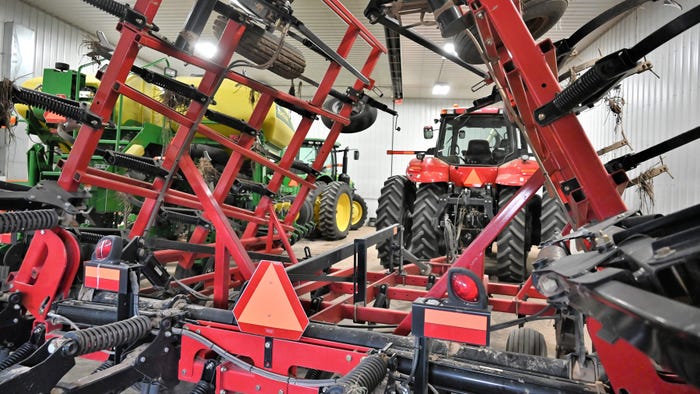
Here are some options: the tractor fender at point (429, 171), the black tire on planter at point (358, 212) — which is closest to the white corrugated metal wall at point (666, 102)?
the tractor fender at point (429, 171)

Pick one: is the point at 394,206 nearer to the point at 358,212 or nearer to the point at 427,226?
the point at 427,226

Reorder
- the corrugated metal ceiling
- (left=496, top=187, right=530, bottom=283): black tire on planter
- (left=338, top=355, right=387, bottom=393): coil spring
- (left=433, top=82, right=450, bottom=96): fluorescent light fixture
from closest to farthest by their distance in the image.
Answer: (left=338, top=355, right=387, bottom=393): coil spring → (left=496, top=187, right=530, bottom=283): black tire on planter → the corrugated metal ceiling → (left=433, top=82, right=450, bottom=96): fluorescent light fixture

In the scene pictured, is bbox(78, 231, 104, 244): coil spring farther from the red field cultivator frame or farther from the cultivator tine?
the cultivator tine

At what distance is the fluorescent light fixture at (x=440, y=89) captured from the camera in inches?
517

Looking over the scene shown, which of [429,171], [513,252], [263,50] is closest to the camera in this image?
[263,50]

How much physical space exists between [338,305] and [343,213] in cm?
666

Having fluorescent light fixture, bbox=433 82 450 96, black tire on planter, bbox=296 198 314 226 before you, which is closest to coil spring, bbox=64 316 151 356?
black tire on planter, bbox=296 198 314 226

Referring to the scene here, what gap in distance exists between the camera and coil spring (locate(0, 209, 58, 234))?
5.42ft

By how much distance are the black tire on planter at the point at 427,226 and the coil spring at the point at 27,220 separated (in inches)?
131

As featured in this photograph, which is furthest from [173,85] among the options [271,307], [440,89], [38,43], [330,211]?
[440,89]

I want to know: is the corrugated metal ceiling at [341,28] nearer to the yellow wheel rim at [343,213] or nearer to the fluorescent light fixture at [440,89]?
the fluorescent light fixture at [440,89]

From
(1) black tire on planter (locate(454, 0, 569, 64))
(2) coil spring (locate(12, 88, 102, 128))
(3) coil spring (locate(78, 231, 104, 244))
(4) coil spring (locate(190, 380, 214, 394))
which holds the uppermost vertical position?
(1) black tire on planter (locate(454, 0, 569, 64))

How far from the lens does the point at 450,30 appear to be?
186 centimetres

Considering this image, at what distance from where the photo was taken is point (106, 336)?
148 centimetres
